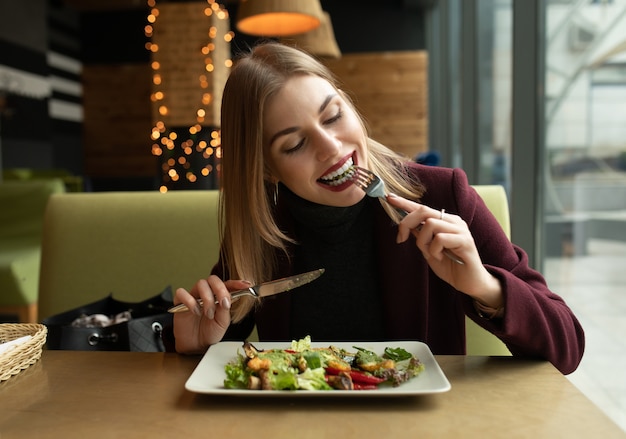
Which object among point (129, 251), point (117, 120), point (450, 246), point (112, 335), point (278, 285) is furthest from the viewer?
point (117, 120)

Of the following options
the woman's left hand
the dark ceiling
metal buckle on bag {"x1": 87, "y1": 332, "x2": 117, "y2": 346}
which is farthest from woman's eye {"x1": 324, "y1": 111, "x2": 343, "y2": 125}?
the dark ceiling

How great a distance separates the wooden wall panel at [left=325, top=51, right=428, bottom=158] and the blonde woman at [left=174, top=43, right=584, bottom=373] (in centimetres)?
768

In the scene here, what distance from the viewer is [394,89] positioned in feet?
29.3

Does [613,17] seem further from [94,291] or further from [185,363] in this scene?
[94,291]

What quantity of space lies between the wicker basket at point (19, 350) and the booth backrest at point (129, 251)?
0.70 metres

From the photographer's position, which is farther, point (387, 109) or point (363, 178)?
point (387, 109)

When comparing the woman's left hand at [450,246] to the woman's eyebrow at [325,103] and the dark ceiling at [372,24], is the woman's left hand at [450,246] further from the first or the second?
the dark ceiling at [372,24]

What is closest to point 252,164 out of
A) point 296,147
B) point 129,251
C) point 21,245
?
point 296,147

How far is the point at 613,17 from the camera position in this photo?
6.06ft

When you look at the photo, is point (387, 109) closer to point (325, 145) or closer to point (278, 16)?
point (278, 16)

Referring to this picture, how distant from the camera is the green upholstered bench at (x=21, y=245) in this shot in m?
3.28

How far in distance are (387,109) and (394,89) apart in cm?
31

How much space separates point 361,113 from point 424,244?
1.84ft

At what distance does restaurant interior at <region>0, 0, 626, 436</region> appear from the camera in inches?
80.0
